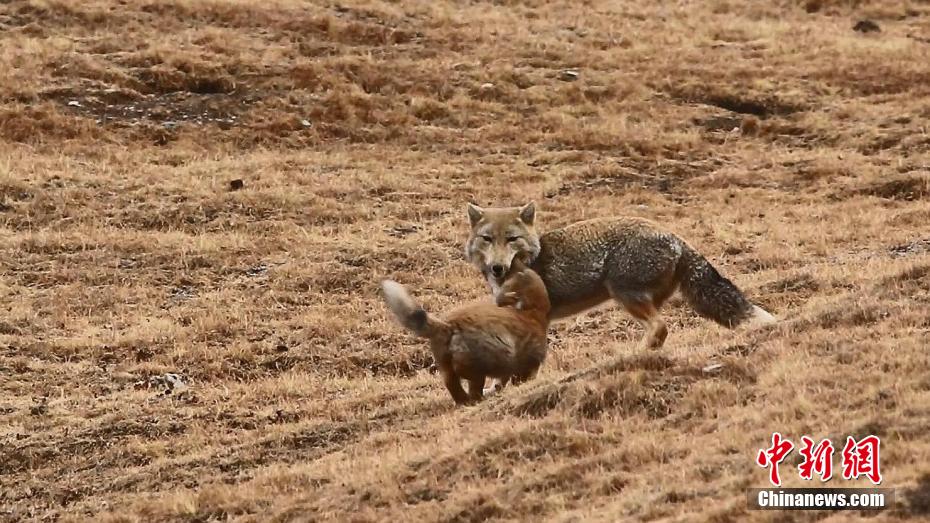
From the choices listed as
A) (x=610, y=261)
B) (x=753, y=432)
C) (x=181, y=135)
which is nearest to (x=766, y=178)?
(x=181, y=135)

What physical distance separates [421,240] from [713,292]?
896cm

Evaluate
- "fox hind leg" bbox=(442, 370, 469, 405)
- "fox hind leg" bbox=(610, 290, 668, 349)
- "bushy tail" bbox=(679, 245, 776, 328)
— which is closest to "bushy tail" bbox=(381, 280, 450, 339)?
"fox hind leg" bbox=(442, 370, 469, 405)

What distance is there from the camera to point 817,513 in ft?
27.2

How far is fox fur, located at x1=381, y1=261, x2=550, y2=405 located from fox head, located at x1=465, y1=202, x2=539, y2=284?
529 millimetres

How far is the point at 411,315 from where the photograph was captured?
462 inches

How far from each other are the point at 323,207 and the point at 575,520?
14.7 meters

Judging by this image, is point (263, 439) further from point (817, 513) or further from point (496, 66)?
point (496, 66)

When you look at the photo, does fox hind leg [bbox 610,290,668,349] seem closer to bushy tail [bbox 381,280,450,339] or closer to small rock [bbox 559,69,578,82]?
bushy tail [bbox 381,280,450,339]

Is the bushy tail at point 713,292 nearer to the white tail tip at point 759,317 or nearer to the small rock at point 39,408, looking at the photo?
the white tail tip at point 759,317

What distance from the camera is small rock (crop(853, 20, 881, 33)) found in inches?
1393

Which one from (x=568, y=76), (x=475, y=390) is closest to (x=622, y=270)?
(x=475, y=390)

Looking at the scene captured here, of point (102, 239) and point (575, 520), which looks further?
point (102, 239)

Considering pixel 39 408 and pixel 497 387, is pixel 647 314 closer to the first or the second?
pixel 497 387

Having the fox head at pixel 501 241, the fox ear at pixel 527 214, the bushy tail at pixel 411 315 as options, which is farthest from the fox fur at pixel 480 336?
the fox ear at pixel 527 214
